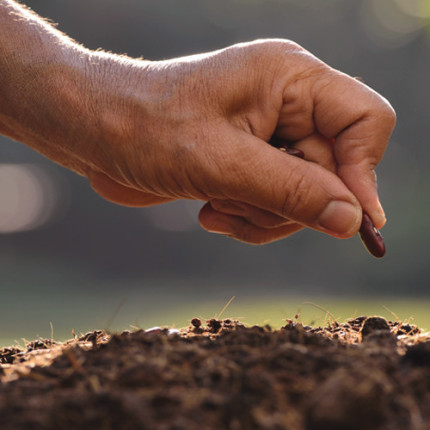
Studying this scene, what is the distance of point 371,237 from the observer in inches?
91.7

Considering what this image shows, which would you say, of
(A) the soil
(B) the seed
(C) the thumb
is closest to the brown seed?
(B) the seed

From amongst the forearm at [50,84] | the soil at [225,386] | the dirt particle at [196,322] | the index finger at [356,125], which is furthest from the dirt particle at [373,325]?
the forearm at [50,84]

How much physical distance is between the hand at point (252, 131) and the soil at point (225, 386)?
0.62 meters

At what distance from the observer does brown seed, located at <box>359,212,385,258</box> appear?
2293mm

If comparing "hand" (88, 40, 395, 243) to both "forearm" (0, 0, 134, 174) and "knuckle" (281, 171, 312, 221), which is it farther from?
"forearm" (0, 0, 134, 174)

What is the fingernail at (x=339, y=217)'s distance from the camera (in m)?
2.18

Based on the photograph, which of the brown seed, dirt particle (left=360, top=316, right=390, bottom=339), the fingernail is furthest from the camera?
the brown seed

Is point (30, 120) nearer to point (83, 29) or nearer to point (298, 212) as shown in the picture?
point (298, 212)

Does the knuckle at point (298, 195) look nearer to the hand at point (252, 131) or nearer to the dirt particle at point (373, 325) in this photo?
the hand at point (252, 131)

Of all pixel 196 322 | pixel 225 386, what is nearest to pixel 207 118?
pixel 196 322

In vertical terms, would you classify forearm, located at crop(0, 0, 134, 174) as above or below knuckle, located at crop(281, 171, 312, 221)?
above

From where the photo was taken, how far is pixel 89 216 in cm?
1244

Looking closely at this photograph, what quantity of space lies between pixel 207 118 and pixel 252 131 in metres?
0.25

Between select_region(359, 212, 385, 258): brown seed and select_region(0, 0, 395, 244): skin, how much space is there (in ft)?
0.14
